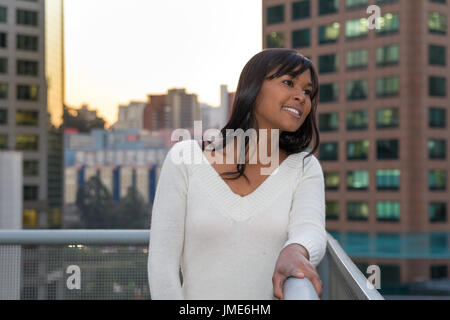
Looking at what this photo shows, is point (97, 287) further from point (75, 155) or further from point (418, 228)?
point (75, 155)

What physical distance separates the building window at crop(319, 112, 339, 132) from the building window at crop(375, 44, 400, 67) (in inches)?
249

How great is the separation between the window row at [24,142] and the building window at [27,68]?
352 inches

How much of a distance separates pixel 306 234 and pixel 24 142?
80876 mm

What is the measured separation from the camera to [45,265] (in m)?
3.48

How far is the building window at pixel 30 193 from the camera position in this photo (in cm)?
7868

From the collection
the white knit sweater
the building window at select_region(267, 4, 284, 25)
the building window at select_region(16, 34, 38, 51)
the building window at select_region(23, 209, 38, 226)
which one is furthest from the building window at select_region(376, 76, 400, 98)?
the white knit sweater

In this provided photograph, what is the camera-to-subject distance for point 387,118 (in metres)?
55.0

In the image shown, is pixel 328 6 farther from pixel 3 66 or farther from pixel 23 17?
pixel 3 66

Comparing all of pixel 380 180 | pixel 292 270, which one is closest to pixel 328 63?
pixel 380 180

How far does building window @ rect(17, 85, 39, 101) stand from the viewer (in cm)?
7906

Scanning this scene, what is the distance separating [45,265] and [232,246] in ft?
6.31

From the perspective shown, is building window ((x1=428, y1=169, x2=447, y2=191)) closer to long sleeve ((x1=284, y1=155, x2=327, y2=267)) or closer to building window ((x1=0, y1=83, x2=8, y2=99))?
building window ((x1=0, y1=83, x2=8, y2=99))

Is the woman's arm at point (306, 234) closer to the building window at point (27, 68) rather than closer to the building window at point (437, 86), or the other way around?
the building window at point (437, 86)

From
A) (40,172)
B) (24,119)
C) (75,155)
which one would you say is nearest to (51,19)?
(24,119)
